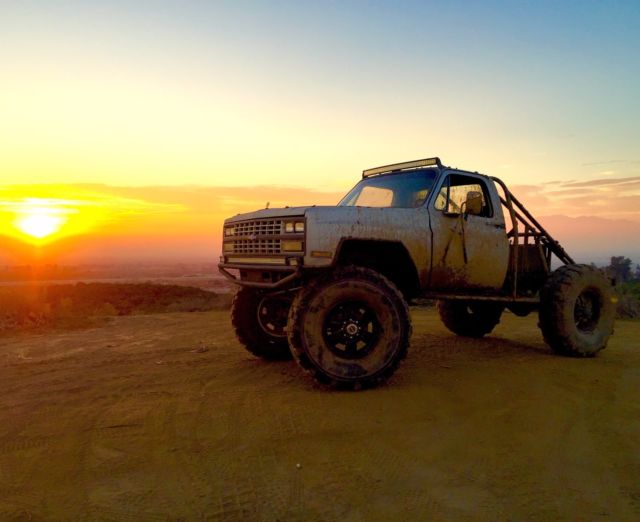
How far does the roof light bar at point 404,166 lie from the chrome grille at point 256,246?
2.38 metres

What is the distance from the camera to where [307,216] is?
17.4 ft

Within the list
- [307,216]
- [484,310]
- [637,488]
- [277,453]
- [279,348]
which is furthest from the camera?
[484,310]

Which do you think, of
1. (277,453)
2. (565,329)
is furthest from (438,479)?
(565,329)

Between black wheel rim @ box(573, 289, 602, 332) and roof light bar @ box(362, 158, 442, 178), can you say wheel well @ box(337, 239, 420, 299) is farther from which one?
black wheel rim @ box(573, 289, 602, 332)

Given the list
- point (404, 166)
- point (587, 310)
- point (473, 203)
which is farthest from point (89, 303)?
point (587, 310)

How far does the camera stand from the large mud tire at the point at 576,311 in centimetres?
715

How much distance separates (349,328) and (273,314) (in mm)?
1825

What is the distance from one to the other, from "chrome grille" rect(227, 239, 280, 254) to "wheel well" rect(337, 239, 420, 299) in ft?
2.29

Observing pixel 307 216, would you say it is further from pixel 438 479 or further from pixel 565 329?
pixel 565 329

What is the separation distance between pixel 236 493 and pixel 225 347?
4771 millimetres

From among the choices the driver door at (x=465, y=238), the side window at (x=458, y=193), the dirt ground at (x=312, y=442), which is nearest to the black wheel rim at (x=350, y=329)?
the dirt ground at (x=312, y=442)

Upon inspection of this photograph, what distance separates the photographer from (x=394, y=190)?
6926mm

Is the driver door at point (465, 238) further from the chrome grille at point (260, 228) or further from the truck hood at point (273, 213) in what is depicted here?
the chrome grille at point (260, 228)

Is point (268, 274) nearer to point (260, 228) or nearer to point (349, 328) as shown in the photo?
point (260, 228)
